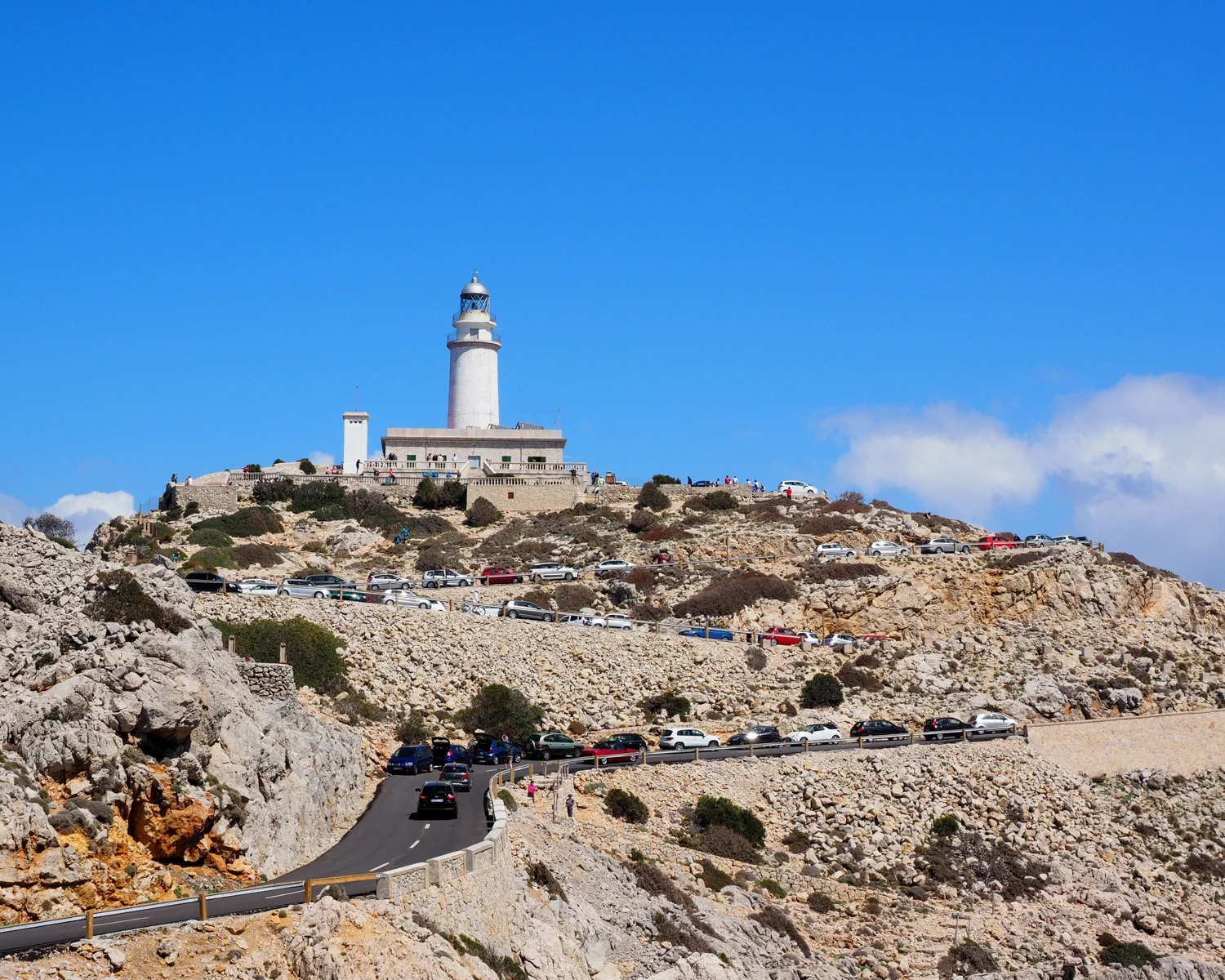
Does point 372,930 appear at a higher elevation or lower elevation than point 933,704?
lower

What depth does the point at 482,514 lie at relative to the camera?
78500 millimetres

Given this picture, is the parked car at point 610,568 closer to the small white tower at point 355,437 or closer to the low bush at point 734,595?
the low bush at point 734,595

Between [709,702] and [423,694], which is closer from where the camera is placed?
[423,694]

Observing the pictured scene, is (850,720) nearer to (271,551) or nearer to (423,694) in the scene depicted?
(423,694)

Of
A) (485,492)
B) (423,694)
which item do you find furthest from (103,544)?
(423,694)

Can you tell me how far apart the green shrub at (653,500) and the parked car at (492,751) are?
119ft

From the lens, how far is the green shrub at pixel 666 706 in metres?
51.1

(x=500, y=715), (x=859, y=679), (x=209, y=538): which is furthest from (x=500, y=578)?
(x=500, y=715)

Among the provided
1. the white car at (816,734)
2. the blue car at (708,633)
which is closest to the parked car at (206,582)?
the blue car at (708,633)

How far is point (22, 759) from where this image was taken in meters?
23.9

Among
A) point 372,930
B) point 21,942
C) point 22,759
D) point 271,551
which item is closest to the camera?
point 21,942

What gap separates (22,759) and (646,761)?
21677 mm

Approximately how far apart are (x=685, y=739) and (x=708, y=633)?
12166mm

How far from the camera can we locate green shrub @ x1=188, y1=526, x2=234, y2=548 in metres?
67.7
